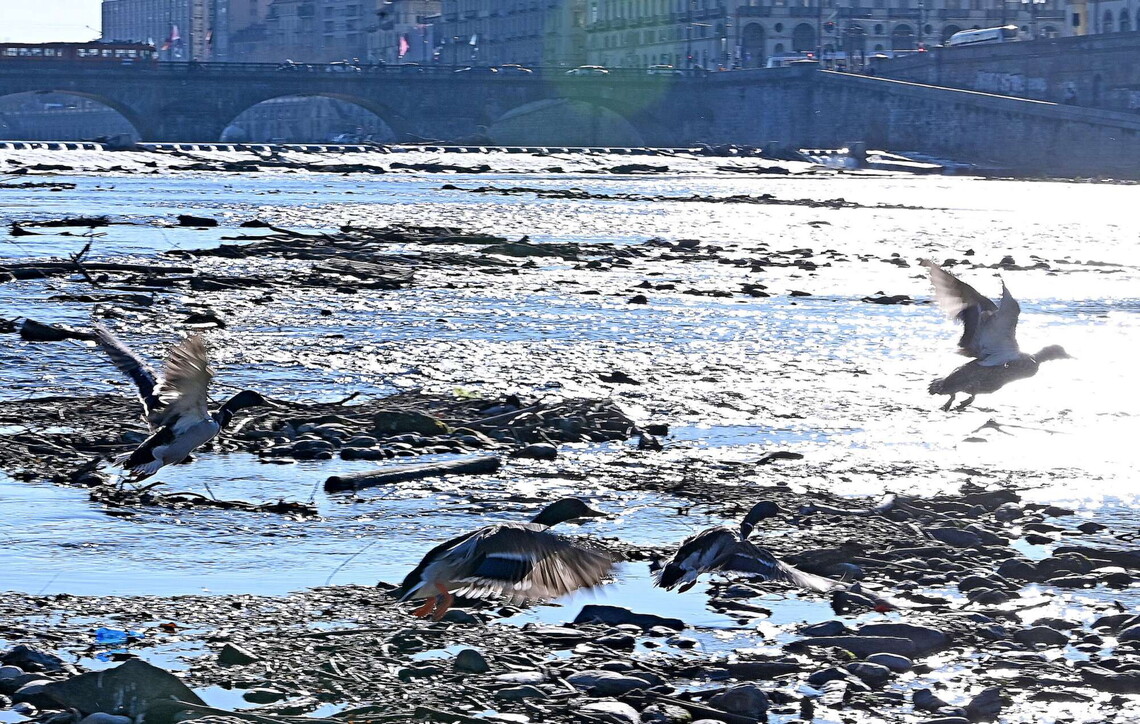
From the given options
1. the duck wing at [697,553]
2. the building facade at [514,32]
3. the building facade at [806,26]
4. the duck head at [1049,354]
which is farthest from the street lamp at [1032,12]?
the duck wing at [697,553]

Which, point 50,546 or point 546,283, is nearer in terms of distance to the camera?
point 50,546

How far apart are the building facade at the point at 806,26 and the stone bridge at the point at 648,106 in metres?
Result: 14.2

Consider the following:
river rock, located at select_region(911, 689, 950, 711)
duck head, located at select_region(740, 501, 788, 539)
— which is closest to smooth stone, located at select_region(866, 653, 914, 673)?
river rock, located at select_region(911, 689, 950, 711)

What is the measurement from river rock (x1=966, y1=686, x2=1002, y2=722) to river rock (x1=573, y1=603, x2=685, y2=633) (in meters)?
1.44

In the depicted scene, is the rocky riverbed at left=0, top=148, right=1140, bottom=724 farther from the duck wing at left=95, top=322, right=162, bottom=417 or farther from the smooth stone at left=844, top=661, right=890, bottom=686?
the duck wing at left=95, top=322, right=162, bottom=417

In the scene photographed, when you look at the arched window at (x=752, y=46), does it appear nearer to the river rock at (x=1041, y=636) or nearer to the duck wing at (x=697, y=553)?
the duck wing at (x=697, y=553)

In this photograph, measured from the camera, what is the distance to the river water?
27.8 ft

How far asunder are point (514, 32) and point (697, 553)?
538ft

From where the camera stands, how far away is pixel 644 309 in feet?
68.7

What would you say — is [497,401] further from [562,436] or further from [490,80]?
[490,80]

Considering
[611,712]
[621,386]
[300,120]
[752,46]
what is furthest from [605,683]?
[300,120]

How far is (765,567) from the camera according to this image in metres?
7.87

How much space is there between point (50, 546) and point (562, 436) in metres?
4.23

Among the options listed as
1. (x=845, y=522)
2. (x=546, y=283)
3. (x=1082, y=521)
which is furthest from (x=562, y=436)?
(x=546, y=283)
